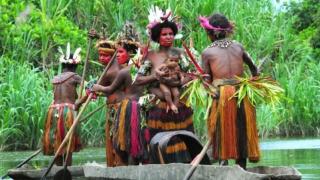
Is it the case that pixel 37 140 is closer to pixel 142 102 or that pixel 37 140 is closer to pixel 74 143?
pixel 74 143

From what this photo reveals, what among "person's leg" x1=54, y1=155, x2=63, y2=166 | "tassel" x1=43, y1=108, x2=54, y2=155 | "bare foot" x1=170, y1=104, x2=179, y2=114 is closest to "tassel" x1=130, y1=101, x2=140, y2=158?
"bare foot" x1=170, y1=104, x2=179, y2=114

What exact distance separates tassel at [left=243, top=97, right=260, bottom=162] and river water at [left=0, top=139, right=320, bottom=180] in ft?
3.08

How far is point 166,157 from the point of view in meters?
8.16

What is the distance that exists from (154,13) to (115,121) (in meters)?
1.08

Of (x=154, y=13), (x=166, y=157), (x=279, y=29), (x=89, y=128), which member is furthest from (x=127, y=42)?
Result: (x=279, y=29)

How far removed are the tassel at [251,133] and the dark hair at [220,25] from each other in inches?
22.1

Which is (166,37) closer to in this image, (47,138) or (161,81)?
(161,81)

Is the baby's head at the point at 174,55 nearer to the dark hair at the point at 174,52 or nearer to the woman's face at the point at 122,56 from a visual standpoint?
the dark hair at the point at 174,52

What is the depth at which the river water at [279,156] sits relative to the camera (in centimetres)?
986

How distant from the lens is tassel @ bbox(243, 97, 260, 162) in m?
7.50

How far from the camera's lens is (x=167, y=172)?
7.45 m

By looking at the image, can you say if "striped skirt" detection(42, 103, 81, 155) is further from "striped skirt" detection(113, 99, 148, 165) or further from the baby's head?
the baby's head

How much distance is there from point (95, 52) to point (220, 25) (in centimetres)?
1010

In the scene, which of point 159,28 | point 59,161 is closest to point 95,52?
point 59,161
